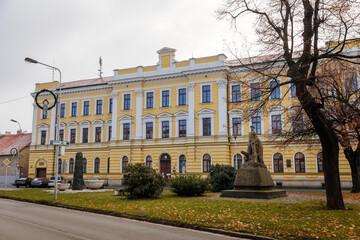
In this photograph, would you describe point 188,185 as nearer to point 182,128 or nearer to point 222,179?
point 222,179

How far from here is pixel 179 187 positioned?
66.0ft

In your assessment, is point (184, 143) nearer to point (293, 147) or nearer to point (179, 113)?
point (179, 113)

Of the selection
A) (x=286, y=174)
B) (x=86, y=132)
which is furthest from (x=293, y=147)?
(x=86, y=132)

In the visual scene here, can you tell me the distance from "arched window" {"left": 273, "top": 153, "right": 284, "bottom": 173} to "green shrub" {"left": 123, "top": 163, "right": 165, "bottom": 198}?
2089 centimetres

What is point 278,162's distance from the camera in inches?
1430

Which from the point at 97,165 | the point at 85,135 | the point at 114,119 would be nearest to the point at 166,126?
the point at 114,119

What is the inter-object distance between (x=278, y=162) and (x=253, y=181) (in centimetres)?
1931

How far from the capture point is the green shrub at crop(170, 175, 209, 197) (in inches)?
785

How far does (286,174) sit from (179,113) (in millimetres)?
14133

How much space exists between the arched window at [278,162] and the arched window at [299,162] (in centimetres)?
145

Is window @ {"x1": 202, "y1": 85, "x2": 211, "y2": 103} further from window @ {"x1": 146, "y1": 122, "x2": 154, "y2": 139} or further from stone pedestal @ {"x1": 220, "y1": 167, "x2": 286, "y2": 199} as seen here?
stone pedestal @ {"x1": 220, "y1": 167, "x2": 286, "y2": 199}

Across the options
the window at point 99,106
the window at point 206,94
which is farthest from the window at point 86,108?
the window at point 206,94

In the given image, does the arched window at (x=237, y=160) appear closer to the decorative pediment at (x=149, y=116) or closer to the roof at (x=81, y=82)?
the decorative pediment at (x=149, y=116)

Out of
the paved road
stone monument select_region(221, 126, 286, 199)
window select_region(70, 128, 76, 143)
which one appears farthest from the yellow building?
the paved road
